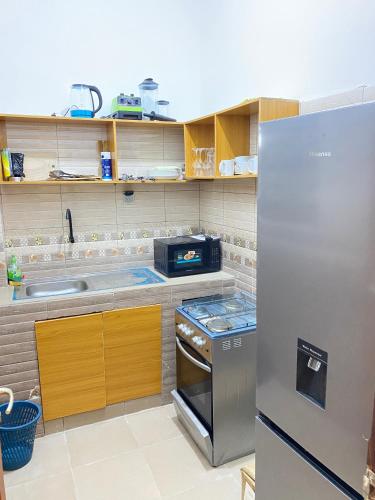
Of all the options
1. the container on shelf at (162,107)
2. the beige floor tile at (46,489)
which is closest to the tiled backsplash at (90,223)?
the container on shelf at (162,107)

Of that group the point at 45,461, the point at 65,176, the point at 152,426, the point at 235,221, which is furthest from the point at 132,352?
the point at 65,176

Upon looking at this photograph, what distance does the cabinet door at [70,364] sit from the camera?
2.36 metres

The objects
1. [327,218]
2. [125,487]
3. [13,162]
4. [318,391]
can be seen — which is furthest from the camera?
[13,162]

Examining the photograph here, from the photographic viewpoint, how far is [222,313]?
2.35 m

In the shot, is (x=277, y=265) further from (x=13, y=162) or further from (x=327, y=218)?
(x=13, y=162)

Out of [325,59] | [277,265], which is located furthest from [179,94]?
[277,265]

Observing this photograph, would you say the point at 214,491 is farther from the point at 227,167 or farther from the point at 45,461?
the point at 227,167

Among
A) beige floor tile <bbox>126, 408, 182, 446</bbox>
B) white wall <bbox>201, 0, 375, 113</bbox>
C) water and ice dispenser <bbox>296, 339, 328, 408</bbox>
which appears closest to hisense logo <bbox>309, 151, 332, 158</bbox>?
water and ice dispenser <bbox>296, 339, 328, 408</bbox>

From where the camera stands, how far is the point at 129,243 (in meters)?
3.10

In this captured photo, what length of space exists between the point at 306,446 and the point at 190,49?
2897mm

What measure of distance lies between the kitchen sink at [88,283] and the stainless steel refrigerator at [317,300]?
1.51 metres

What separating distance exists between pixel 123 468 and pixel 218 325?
976 millimetres

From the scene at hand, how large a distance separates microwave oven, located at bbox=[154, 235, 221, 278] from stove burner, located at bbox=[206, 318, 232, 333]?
70 cm

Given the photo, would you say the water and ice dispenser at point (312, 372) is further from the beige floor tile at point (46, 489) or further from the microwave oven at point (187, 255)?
the microwave oven at point (187, 255)
